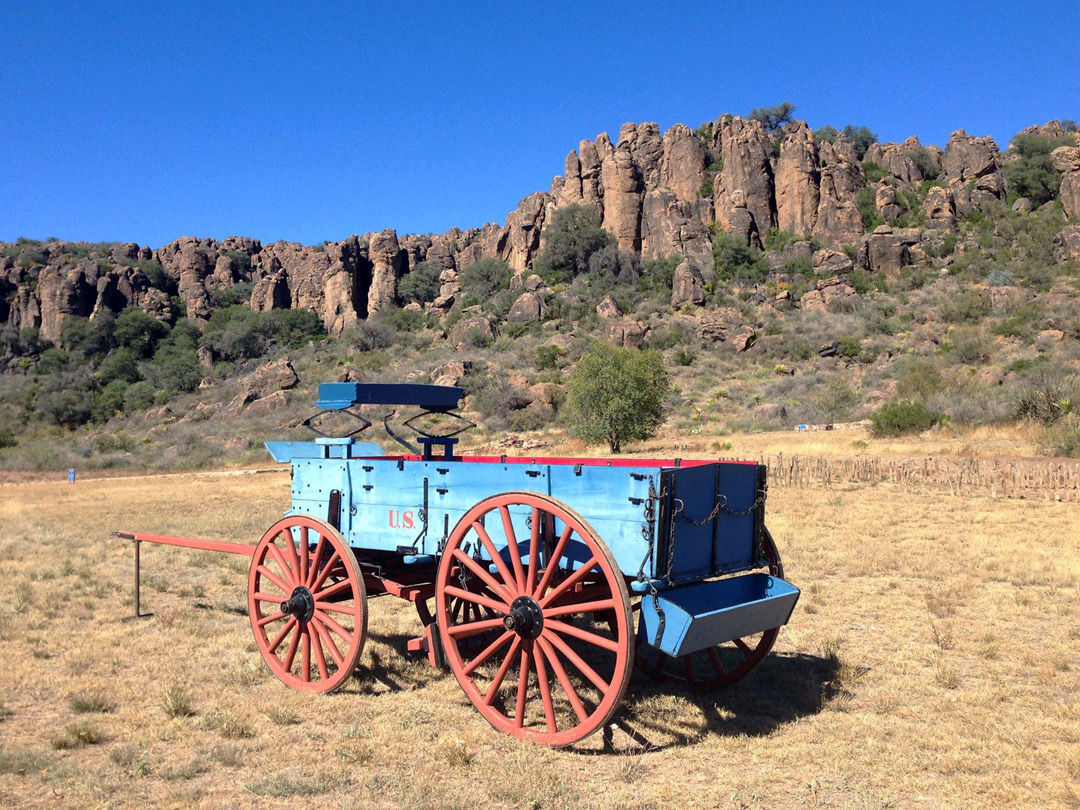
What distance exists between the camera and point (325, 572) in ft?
20.1

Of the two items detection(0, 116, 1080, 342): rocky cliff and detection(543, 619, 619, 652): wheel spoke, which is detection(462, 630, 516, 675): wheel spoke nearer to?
detection(543, 619, 619, 652): wheel spoke

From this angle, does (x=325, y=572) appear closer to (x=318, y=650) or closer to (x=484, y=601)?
(x=318, y=650)

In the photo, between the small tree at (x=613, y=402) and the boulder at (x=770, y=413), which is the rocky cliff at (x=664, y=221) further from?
the small tree at (x=613, y=402)

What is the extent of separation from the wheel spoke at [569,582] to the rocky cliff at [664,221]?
5734cm

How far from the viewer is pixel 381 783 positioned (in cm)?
460

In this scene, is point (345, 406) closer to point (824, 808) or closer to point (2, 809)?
point (2, 809)

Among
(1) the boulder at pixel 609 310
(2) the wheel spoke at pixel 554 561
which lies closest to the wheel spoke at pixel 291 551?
(2) the wheel spoke at pixel 554 561

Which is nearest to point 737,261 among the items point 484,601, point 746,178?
point 746,178

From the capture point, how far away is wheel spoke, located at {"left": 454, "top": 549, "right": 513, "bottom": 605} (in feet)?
16.7

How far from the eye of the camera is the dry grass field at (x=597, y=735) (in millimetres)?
4508

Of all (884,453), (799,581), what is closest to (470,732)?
(799,581)

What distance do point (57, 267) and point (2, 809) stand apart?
87.8 metres

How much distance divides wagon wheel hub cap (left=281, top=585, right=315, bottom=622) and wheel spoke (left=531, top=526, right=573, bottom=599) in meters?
2.28

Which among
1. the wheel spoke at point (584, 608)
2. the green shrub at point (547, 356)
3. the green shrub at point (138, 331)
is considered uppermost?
the green shrub at point (138, 331)
